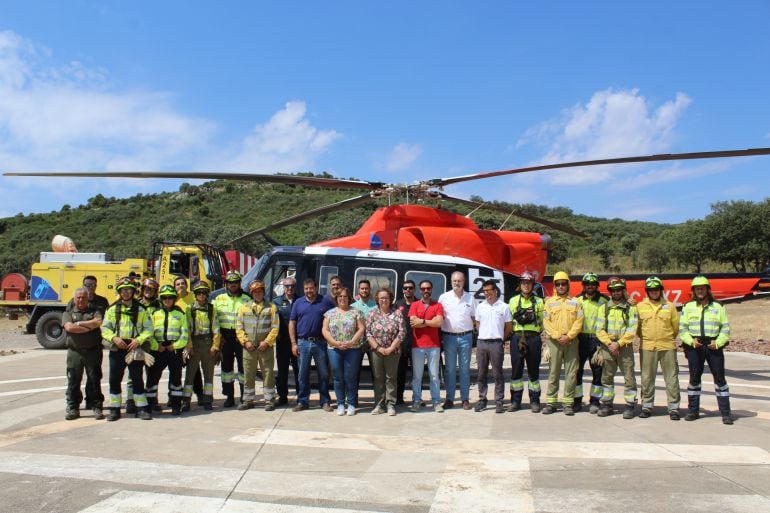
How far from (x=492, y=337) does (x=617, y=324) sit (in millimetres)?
1562

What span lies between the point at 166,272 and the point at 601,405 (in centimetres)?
1220

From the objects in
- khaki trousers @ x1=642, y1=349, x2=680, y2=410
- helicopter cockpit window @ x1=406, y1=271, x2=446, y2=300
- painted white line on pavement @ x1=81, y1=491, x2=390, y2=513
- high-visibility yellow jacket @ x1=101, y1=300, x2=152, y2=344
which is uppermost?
helicopter cockpit window @ x1=406, y1=271, x2=446, y2=300

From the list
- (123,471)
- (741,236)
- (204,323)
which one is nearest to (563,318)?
Result: (204,323)

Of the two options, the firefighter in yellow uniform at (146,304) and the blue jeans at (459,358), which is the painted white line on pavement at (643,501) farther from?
the firefighter in yellow uniform at (146,304)

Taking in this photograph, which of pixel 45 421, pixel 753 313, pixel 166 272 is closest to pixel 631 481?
pixel 45 421

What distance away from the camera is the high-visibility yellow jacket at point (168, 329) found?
736 centimetres

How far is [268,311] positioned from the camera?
7.76 meters

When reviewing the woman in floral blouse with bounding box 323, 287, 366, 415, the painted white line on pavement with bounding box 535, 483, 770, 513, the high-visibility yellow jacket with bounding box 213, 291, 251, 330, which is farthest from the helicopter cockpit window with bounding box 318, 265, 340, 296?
the painted white line on pavement with bounding box 535, 483, 770, 513

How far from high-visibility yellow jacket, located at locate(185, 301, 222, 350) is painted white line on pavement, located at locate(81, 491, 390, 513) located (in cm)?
340

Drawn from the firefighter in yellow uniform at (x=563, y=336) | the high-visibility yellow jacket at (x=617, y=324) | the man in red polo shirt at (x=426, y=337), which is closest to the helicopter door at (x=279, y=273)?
the man in red polo shirt at (x=426, y=337)

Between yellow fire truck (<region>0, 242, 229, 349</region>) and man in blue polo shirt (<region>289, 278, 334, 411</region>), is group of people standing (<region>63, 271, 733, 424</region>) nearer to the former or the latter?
man in blue polo shirt (<region>289, 278, 334, 411</region>)

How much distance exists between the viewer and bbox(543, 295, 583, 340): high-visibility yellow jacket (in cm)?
746

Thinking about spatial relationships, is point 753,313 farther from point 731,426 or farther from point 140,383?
point 140,383

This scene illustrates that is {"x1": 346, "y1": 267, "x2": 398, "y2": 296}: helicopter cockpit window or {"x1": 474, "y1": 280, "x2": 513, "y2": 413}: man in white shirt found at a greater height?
{"x1": 346, "y1": 267, "x2": 398, "y2": 296}: helicopter cockpit window
